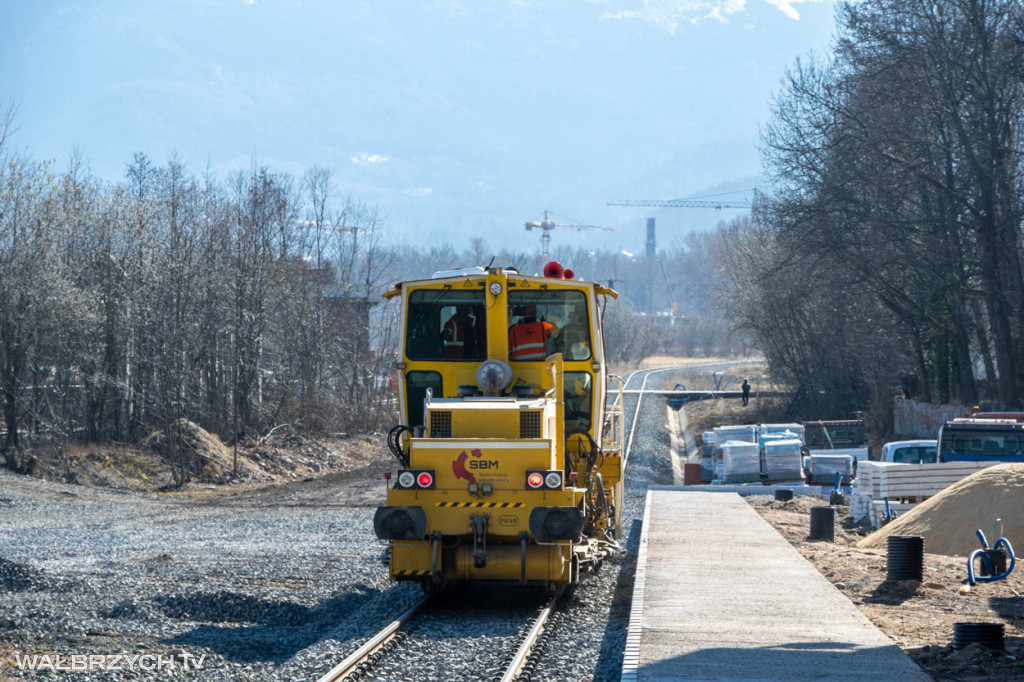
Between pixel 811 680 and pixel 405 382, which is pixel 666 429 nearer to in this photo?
pixel 405 382

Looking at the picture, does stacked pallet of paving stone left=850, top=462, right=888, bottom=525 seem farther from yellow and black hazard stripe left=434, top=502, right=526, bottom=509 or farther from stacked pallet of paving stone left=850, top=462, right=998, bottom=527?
yellow and black hazard stripe left=434, top=502, right=526, bottom=509

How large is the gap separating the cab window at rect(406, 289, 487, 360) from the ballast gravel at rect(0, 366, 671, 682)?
2760 millimetres

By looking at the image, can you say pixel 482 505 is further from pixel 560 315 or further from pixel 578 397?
pixel 560 315

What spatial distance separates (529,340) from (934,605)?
17.1 feet

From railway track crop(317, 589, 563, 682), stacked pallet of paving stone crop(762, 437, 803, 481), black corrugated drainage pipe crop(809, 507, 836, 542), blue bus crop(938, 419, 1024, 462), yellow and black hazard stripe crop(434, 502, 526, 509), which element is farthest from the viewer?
stacked pallet of paving stone crop(762, 437, 803, 481)

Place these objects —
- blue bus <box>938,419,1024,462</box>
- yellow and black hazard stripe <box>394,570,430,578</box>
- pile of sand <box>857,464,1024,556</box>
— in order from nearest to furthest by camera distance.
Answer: yellow and black hazard stripe <box>394,570,430,578</box>
pile of sand <box>857,464,1024,556</box>
blue bus <box>938,419,1024,462</box>

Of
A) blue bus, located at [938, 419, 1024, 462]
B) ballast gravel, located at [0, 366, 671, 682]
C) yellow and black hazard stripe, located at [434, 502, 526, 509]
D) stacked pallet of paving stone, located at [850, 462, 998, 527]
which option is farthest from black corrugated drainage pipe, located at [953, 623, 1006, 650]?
blue bus, located at [938, 419, 1024, 462]

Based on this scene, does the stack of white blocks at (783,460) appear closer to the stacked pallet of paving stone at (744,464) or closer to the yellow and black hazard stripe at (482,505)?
the stacked pallet of paving stone at (744,464)

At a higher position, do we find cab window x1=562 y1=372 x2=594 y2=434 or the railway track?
cab window x1=562 y1=372 x2=594 y2=434

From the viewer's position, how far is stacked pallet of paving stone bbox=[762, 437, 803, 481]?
28.5m

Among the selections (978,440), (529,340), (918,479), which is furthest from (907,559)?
(978,440)

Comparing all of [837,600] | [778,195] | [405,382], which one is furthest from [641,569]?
[778,195]

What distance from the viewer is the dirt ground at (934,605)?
334 inches

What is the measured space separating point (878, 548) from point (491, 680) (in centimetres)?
1012
